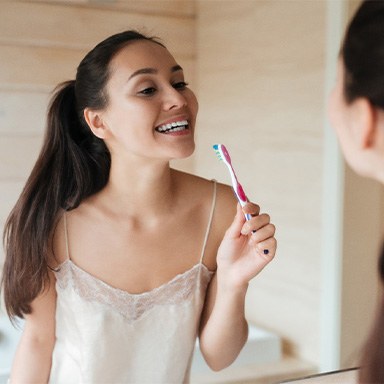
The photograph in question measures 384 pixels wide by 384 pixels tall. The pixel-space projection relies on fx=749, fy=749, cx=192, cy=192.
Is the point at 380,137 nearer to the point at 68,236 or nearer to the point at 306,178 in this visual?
the point at 68,236

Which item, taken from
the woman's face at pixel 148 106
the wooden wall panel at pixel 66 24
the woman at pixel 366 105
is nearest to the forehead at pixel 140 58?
the woman's face at pixel 148 106

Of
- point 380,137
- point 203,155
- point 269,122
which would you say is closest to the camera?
point 380,137

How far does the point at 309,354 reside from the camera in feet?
6.40

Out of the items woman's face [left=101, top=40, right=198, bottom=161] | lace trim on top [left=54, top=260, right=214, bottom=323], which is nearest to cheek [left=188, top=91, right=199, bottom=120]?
woman's face [left=101, top=40, right=198, bottom=161]

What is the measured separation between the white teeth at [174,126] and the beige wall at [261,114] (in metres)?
0.83

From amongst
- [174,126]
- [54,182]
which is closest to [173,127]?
[174,126]

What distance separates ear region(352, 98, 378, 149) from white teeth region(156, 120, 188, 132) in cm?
46

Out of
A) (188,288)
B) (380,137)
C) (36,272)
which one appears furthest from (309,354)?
(380,137)

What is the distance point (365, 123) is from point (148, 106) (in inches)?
20.0

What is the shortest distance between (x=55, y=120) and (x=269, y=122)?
3.11 ft

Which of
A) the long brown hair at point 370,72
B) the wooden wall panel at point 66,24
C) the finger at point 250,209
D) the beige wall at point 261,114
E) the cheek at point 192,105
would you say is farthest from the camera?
the wooden wall panel at point 66,24

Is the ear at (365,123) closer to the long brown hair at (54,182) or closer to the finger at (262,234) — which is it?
the finger at (262,234)

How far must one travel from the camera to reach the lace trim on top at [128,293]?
118 centimetres

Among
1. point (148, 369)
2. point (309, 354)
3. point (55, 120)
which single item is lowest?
point (309, 354)
